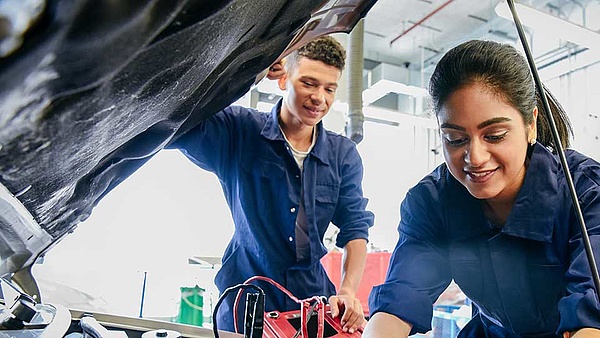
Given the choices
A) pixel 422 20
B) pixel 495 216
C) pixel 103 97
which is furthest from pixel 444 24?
pixel 103 97

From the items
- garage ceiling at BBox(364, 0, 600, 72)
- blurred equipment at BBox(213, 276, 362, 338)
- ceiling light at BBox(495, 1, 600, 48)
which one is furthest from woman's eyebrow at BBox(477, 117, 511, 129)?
garage ceiling at BBox(364, 0, 600, 72)

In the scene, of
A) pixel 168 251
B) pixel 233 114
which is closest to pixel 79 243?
pixel 168 251

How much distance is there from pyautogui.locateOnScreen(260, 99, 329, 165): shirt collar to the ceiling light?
4.24ft

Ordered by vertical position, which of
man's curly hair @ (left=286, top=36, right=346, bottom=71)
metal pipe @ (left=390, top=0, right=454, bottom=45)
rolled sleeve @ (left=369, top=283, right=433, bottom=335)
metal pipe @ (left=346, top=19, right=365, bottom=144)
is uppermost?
metal pipe @ (left=390, top=0, right=454, bottom=45)

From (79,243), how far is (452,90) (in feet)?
10.6

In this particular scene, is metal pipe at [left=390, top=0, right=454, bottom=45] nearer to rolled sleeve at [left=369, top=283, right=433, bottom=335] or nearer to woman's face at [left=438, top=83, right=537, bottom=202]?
woman's face at [left=438, top=83, right=537, bottom=202]

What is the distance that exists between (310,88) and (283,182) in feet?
0.90

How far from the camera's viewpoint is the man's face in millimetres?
1316

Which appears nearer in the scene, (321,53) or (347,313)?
(347,313)

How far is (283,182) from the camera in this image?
52.4 inches

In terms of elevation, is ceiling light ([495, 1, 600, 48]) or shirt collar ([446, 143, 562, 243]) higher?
ceiling light ([495, 1, 600, 48])

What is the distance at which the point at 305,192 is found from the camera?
134 centimetres

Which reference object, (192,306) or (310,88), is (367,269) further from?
(310,88)

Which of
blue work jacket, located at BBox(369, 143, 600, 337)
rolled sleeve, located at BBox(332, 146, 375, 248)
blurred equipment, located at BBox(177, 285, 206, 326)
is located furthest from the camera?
blurred equipment, located at BBox(177, 285, 206, 326)
